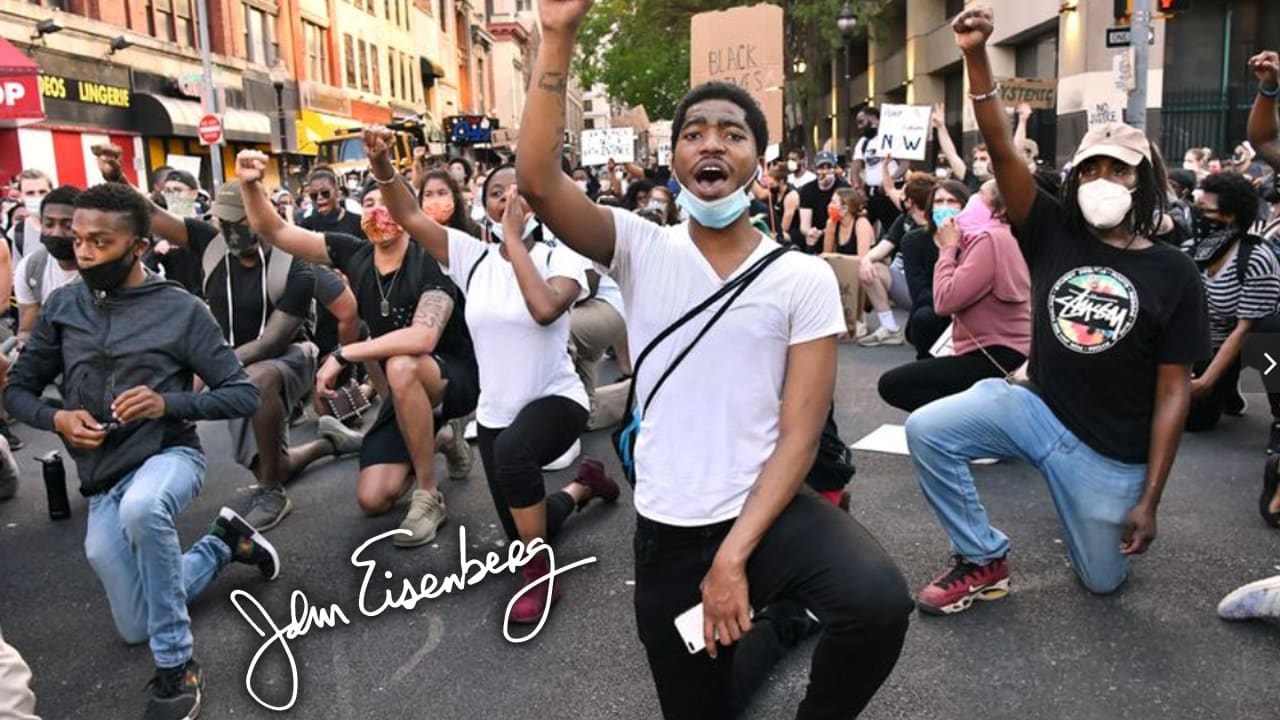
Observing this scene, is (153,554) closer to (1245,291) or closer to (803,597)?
(803,597)

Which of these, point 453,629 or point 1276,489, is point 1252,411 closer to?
point 1276,489

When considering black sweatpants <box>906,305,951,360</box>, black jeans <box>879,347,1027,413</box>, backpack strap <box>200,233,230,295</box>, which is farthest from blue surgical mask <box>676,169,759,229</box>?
black sweatpants <box>906,305,951,360</box>

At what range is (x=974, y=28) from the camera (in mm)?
3520

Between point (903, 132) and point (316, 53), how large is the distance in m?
34.3

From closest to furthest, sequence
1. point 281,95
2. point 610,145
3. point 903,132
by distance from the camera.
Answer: point 903,132 → point 610,145 → point 281,95

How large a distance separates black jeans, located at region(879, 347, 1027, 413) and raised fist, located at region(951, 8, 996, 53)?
2504 mm

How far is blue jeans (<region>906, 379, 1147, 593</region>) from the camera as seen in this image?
4277 mm

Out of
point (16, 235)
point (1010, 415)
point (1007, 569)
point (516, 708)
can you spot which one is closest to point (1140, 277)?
point (1010, 415)

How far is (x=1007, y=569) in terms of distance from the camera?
4.51 m

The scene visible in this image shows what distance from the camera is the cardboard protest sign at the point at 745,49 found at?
1127 centimetres

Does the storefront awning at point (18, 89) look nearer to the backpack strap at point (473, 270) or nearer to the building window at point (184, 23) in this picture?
the building window at point (184, 23)

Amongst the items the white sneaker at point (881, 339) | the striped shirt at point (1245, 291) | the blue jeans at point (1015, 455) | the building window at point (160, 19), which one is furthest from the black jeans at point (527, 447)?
the building window at point (160, 19)

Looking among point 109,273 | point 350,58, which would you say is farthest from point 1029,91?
point 350,58

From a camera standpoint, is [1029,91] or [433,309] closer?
[433,309]
